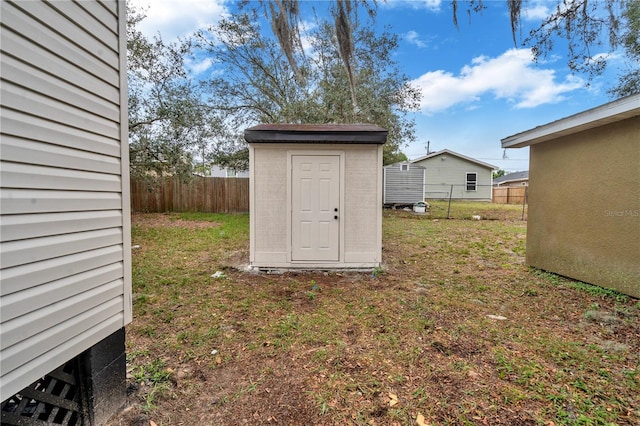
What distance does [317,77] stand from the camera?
31.0 feet

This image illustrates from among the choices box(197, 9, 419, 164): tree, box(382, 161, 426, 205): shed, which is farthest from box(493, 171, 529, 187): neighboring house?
box(197, 9, 419, 164): tree

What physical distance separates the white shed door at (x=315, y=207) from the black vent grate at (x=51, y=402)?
3349 mm

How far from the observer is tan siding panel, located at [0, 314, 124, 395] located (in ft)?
3.82

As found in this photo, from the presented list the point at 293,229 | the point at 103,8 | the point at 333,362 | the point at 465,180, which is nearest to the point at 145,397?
the point at 333,362

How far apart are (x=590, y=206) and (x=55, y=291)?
5586mm

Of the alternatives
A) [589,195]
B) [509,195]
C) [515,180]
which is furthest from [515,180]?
[589,195]

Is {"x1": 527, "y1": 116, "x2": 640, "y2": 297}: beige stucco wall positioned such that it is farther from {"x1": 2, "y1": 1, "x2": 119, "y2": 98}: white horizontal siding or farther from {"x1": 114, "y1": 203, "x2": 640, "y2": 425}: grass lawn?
{"x1": 2, "y1": 1, "x2": 119, "y2": 98}: white horizontal siding

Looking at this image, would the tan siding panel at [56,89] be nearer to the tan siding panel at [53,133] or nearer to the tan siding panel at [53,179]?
the tan siding panel at [53,133]

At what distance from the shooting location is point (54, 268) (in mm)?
1357

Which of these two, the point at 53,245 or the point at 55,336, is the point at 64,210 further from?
the point at 55,336

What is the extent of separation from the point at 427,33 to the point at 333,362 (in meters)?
7.03

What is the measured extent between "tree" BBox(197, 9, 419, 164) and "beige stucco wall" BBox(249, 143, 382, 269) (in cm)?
405

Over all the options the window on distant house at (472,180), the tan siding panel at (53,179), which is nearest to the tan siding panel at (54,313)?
the tan siding panel at (53,179)

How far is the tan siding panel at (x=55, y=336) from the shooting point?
1157mm
